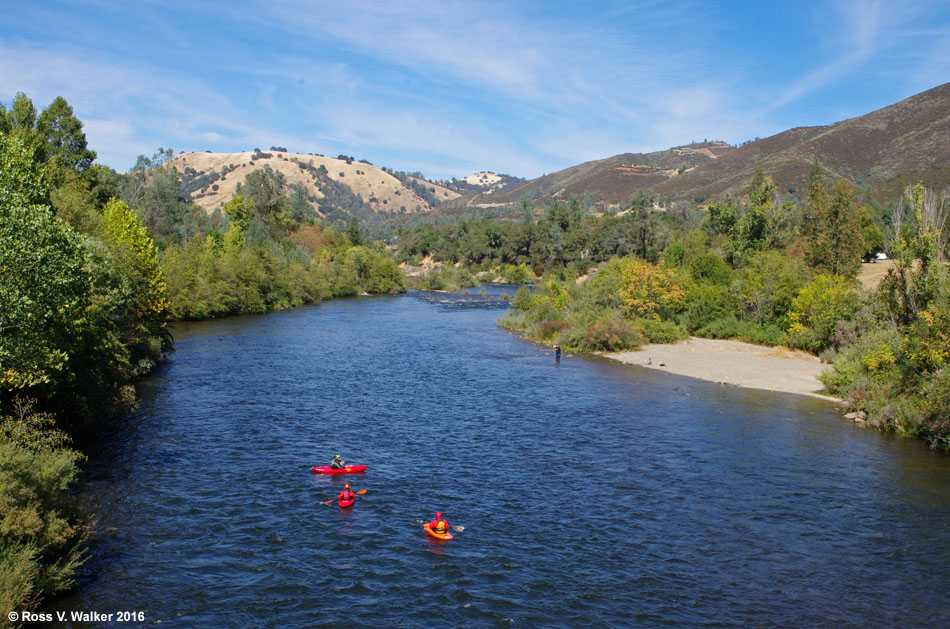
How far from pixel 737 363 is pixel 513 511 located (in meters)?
31.9

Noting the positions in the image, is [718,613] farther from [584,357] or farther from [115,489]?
[584,357]

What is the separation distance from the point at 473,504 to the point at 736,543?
8.76m

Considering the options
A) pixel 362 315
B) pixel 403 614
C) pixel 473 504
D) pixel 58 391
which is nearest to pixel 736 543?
pixel 473 504

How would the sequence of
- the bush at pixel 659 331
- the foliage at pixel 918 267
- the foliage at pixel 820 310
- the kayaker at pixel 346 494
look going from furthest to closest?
the bush at pixel 659 331
the foliage at pixel 820 310
the foliage at pixel 918 267
the kayaker at pixel 346 494

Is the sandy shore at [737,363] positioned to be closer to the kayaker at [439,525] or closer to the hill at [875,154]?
the kayaker at [439,525]

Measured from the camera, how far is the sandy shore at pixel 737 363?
42.6m

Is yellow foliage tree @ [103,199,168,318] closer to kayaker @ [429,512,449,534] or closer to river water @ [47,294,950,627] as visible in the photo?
river water @ [47,294,950,627]

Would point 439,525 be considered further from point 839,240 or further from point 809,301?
point 839,240

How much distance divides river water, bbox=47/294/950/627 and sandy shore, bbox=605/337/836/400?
115 inches

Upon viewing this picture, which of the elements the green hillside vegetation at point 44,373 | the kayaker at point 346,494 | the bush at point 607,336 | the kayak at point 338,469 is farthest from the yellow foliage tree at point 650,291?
the green hillside vegetation at point 44,373

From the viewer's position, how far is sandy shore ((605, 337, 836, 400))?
4262 centimetres

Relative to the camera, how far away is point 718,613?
55.0 ft

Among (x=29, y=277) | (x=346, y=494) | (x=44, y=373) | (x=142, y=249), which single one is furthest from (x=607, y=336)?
(x=29, y=277)

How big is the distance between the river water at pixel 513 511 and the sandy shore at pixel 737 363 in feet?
9.59
